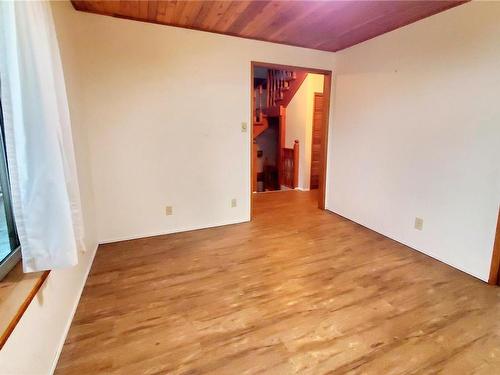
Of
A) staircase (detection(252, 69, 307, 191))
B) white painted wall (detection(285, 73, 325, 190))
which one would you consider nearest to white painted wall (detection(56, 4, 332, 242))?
white painted wall (detection(285, 73, 325, 190))

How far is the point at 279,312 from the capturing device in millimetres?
1803

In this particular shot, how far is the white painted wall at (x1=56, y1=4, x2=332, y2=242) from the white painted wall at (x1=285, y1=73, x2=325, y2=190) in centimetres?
146

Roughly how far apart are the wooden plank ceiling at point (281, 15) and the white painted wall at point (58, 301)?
0.63 m

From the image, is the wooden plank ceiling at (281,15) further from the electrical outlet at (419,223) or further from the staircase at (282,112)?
the staircase at (282,112)

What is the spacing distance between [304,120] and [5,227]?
4.51m

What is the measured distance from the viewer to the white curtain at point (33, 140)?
1.08 metres

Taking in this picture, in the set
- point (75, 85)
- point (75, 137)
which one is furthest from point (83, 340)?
point (75, 85)

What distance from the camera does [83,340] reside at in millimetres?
1540

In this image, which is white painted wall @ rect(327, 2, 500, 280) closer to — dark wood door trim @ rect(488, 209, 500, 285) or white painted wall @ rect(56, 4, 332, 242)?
dark wood door trim @ rect(488, 209, 500, 285)

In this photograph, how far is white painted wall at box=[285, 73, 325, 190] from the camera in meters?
4.79

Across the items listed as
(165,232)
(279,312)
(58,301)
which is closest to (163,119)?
(165,232)

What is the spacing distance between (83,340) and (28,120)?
3.99ft

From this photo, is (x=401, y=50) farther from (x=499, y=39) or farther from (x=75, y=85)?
(x=75, y=85)

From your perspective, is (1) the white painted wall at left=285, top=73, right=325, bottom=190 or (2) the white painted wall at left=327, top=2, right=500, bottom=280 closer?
(2) the white painted wall at left=327, top=2, right=500, bottom=280
